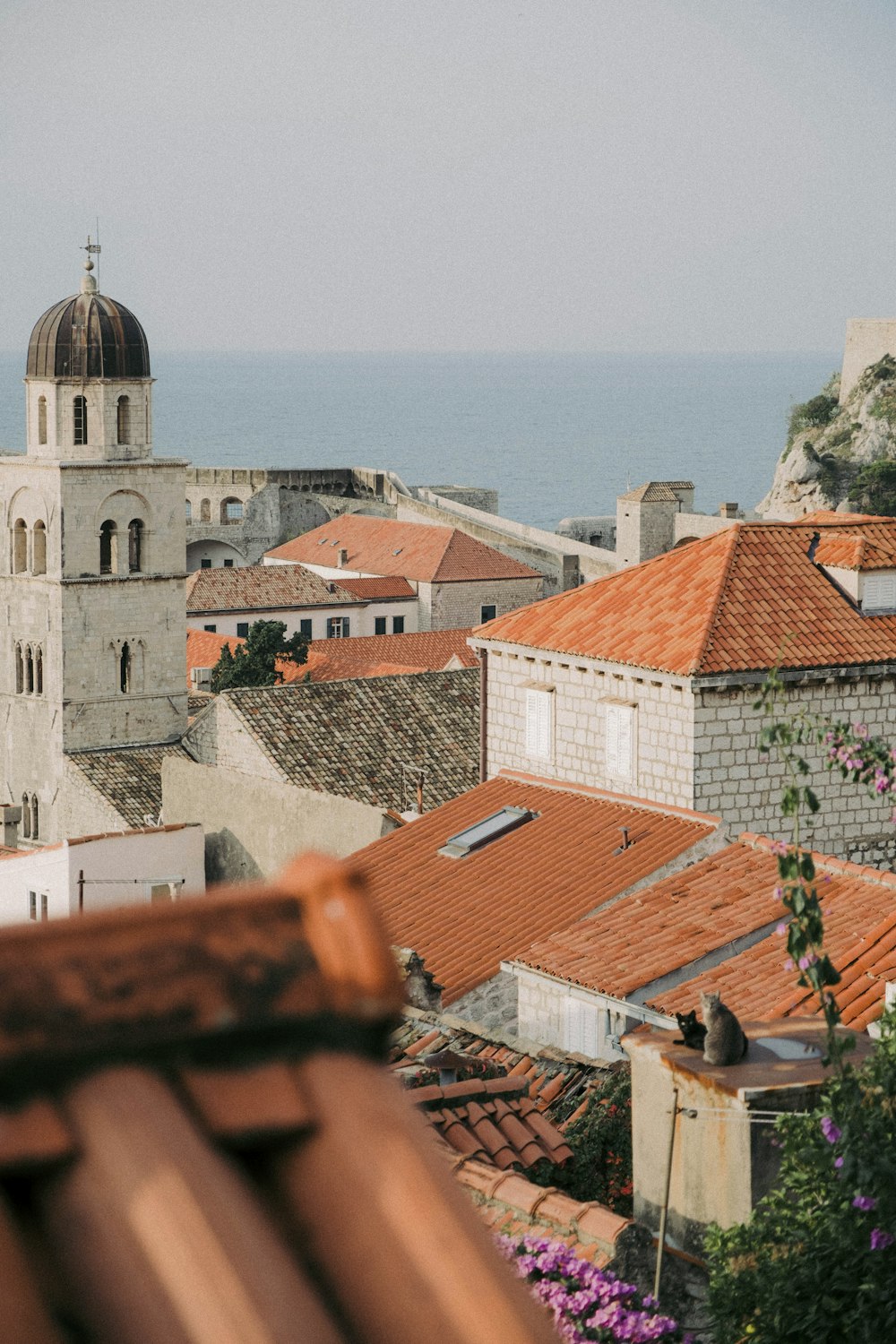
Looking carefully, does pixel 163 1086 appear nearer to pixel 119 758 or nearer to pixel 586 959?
pixel 586 959

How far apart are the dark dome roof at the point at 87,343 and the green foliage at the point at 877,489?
81.4 feet

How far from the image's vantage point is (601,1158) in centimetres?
980

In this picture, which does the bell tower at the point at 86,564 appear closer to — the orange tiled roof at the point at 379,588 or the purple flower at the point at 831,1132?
the orange tiled roof at the point at 379,588

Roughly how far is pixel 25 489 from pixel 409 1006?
36.4 meters

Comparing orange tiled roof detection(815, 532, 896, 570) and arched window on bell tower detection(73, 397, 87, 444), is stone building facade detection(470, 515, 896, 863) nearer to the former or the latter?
orange tiled roof detection(815, 532, 896, 570)

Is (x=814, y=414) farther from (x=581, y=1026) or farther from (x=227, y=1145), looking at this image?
(x=227, y=1145)

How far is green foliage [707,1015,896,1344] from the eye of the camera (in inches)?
234

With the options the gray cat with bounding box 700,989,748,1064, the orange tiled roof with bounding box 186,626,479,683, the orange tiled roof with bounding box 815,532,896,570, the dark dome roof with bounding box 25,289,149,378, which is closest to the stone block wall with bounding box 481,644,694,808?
the orange tiled roof with bounding box 815,532,896,570

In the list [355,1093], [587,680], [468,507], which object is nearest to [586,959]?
[587,680]

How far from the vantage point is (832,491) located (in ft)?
216

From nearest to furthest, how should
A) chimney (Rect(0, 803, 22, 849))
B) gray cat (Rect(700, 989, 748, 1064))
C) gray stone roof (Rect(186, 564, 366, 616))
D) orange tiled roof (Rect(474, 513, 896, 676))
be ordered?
gray cat (Rect(700, 989, 748, 1064)) < orange tiled roof (Rect(474, 513, 896, 676)) < chimney (Rect(0, 803, 22, 849)) < gray stone roof (Rect(186, 564, 366, 616))

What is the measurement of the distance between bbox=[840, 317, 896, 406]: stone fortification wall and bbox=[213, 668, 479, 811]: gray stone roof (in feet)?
147

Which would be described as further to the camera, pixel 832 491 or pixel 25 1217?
pixel 832 491

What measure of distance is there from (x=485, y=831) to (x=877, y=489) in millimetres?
45831
